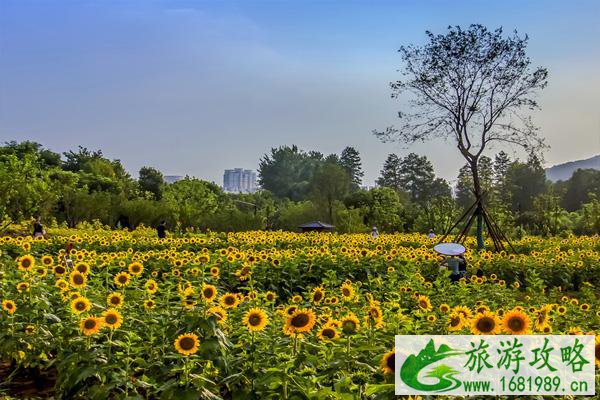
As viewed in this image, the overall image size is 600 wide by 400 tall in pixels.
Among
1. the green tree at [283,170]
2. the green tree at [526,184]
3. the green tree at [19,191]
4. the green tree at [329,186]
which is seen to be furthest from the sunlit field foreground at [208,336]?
the green tree at [283,170]

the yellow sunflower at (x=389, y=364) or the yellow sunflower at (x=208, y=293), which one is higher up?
the yellow sunflower at (x=208, y=293)

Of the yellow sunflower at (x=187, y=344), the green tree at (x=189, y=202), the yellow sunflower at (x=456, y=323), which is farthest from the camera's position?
the green tree at (x=189, y=202)

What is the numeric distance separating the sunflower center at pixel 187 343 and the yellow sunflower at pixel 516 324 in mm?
1460

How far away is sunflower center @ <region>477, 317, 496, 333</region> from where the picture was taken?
2516 millimetres

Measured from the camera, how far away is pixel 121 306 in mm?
3656

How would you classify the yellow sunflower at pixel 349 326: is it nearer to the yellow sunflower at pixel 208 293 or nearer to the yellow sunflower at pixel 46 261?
the yellow sunflower at pixel 208 293

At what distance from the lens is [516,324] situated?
2.55 meters

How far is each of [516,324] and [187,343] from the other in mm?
1536

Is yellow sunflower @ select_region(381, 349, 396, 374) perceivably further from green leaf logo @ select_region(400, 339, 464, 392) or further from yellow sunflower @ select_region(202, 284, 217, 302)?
yellow sunflower @ select_region(202, 284, 217, 302)

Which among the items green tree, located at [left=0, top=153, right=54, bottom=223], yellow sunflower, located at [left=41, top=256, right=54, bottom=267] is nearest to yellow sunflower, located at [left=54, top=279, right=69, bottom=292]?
yellow sunflower, located at [left=41, top=256, right=54, bottom=267]

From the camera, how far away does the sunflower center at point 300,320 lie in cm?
270

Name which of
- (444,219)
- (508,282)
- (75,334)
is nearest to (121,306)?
(75,334)

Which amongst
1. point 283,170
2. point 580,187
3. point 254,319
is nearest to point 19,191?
point 254,319

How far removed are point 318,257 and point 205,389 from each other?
244 inches
